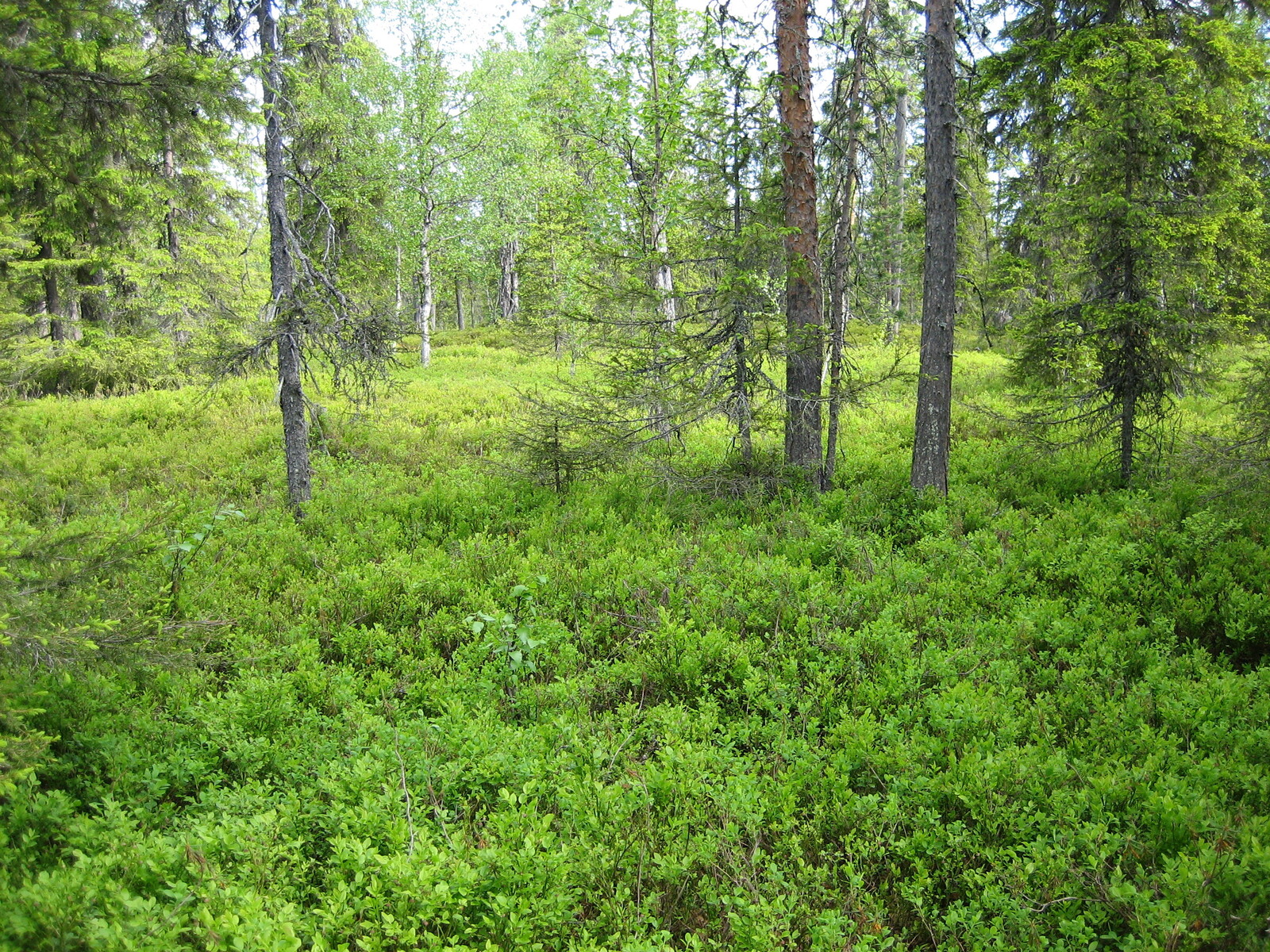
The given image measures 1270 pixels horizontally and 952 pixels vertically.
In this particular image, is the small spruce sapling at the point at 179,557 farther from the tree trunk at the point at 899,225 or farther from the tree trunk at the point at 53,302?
the tree trunk at the point at 899,225

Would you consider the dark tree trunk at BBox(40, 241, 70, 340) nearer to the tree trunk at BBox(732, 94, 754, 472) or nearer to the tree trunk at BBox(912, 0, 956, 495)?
the tree trunk at BBox(732, 94, 754, 472)

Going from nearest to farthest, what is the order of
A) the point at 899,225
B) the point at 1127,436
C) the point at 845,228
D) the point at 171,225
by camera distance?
the point at 1127,436 → the point at 845,228 → the point at 171,225 → the point at 899,225

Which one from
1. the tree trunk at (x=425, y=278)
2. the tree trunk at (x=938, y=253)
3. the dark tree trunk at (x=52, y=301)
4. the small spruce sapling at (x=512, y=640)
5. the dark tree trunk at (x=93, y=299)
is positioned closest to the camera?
the small spruce sapling at (x=512, y=640)

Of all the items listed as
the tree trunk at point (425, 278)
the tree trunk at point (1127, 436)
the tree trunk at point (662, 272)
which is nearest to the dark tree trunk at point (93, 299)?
the tree trunk at point (425, 278)

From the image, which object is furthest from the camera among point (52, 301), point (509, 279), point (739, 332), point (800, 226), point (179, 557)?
point (509, 279)

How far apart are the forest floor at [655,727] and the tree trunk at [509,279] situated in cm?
3035

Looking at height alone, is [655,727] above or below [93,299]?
below

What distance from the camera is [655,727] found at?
5152mm

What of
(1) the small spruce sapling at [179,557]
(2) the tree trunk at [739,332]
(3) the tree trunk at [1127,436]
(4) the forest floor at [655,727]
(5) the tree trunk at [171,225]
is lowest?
(4) the forest floor at [655,727]

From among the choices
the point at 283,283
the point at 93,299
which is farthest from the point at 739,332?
the point at 93,299

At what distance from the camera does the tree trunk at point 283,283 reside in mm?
8867

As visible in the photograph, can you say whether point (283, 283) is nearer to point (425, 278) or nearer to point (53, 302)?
point (53, 302)

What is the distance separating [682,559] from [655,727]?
2791mm

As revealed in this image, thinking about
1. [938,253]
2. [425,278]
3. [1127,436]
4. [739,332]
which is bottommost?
[1127,436]
